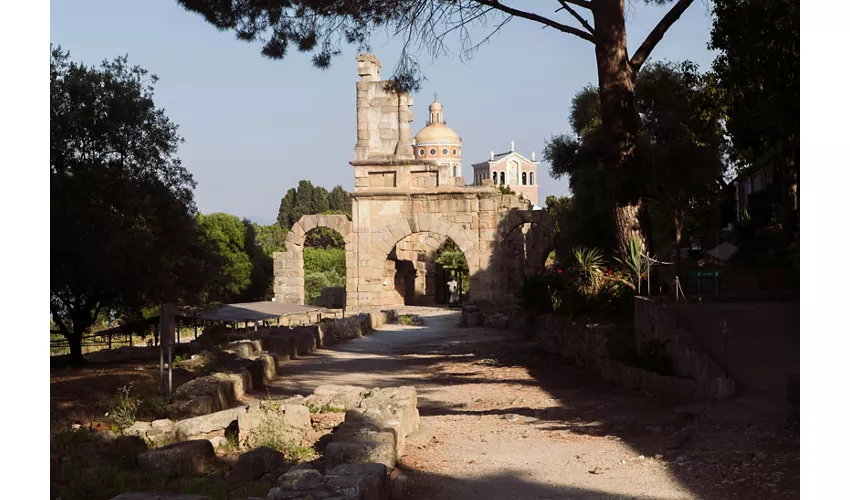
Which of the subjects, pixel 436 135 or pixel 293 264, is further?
pixel 436 135

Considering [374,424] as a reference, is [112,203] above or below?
above

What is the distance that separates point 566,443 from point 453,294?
34.2m

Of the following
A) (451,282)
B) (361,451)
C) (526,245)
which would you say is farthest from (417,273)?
(361,451)

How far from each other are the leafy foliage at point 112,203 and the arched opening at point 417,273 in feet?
58.4

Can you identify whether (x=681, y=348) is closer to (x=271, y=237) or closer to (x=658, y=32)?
(x=658, y=32)

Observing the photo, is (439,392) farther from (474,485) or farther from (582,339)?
(474,485)

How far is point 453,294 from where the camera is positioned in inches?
1705

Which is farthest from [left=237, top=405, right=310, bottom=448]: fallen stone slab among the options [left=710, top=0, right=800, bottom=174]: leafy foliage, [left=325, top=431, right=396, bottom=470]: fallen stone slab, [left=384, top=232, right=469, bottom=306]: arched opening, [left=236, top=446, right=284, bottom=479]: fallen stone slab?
[left=384, top=232, right=469, bottom=306]: arched opening

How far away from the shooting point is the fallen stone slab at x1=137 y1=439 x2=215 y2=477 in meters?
7.71

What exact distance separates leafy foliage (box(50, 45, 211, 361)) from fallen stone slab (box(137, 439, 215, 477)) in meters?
8.42

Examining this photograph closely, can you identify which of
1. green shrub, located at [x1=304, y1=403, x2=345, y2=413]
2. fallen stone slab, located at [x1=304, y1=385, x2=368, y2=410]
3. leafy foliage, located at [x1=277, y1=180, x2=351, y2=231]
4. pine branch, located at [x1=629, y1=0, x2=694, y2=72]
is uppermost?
leafy foliage, located at [x1=277, y1=180, x2=351, y2=231]

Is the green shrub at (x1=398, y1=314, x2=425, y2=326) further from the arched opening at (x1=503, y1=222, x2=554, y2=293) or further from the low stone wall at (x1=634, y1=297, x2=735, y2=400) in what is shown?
the low stone wall at (x1=634, y1=297, x2=735, y2=400)

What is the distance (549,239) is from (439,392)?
22.1 metres
